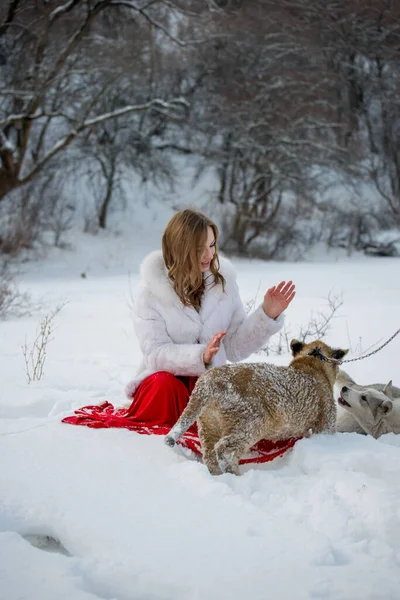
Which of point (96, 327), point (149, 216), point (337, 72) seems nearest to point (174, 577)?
point (96, 327)

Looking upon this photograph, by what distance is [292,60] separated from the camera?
22.9 metres

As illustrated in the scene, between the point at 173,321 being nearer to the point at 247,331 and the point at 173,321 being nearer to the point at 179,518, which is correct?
the point at 247,331

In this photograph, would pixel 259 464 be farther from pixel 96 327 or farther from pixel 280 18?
pixel 280 18

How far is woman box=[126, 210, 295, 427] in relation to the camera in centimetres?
378

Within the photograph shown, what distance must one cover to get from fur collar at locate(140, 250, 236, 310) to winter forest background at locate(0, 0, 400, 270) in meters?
14.6

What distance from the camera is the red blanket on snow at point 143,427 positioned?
3377 millimetres

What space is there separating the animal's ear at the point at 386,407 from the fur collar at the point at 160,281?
1244 mm

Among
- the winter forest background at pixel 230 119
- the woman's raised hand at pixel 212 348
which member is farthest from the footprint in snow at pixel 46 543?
the winter forest background at pixel 230 119

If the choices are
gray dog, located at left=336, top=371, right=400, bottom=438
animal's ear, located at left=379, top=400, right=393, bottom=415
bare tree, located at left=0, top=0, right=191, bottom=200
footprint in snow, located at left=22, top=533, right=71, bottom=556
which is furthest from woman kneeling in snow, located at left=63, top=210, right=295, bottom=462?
bare tree, located at left=0, top=0, right=191, bottom=200

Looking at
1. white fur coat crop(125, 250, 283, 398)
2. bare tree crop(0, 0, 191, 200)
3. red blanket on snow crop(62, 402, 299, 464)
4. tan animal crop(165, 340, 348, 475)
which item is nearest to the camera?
tan animal crop(165, 340, 348, 475)

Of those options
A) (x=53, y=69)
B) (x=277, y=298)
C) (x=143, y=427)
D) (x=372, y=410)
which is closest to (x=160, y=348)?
(x=143, y=427)

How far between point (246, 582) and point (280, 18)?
24.4 meters

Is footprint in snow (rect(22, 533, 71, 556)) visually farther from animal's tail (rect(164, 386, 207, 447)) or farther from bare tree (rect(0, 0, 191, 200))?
bare tree (rect(0, 0, 191, 200))

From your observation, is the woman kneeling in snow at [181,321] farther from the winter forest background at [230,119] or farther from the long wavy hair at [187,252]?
the winter forest background at [230,119]
